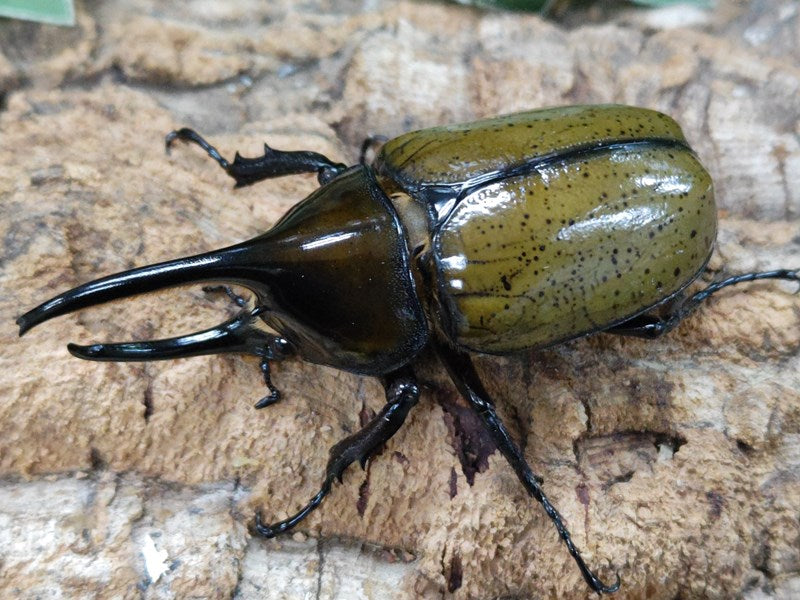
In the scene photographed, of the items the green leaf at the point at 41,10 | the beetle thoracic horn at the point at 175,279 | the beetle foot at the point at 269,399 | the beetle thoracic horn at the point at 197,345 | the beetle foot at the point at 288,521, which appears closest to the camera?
the beetle thoracic horn at the point at 175,279

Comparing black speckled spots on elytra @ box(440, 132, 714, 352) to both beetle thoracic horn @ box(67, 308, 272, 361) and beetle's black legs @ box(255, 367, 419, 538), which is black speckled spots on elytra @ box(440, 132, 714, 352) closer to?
beetle's black legs @ box(255, 367, 419, 538)

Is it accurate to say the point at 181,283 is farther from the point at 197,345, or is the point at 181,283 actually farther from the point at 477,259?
the point at 477,259

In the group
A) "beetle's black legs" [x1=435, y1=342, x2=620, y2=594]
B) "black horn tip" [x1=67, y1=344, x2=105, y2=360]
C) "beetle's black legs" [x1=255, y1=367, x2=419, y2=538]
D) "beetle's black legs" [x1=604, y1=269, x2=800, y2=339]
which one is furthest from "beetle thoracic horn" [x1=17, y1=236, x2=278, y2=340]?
"beetle's black legs" [x1=604, y1=269, x2=800, y2=339]

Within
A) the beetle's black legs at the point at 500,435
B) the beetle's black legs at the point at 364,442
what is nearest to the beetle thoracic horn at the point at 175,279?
the beetle's black legs at the point at 364,442

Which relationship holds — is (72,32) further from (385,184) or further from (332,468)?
(332,468)

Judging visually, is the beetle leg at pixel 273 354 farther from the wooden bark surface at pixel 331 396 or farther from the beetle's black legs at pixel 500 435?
the beetle's black legs at pixel 500 435

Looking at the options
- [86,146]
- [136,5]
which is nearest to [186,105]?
[86,146]
